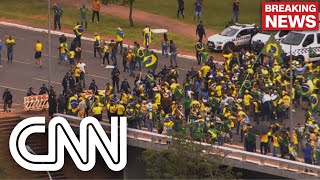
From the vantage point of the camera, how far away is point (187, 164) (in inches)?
2050

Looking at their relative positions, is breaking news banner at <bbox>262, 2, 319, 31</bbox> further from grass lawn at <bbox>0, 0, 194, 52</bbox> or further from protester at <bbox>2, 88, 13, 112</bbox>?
protester at <bbox>2, 88, 13, 112</bbox>

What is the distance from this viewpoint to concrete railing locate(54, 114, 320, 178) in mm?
52438

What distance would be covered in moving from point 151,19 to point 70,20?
4775 millimetres

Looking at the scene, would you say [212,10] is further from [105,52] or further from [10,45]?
[10,45]

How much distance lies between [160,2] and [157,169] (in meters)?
34.7

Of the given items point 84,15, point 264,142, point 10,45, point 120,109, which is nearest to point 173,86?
point 120,109

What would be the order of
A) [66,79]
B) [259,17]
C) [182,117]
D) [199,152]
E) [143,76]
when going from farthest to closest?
[259,17] → [143,76] → [66,79] → [182,117] → [199,152]

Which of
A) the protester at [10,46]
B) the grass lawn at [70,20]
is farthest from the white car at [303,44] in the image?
the protester at [10,46]

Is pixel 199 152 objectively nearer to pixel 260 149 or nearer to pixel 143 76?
pixel 260 149

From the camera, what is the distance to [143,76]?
68.2m

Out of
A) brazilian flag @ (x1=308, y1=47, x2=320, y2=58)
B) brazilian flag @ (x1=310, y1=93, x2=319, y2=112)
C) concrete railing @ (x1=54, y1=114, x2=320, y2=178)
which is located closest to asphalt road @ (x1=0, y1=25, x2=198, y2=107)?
brazilian flag @ (x1=308, y1=47, x2=320, y2=58)

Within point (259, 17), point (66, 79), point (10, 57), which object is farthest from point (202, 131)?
point (259, 17)

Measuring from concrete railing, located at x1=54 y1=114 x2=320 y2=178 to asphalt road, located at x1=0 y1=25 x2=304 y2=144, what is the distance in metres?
7.38

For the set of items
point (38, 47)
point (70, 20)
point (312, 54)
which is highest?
point (70, 20)
